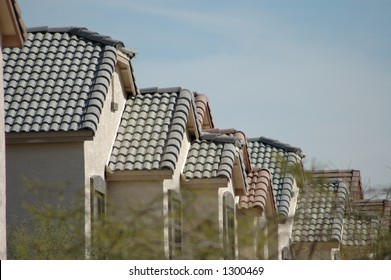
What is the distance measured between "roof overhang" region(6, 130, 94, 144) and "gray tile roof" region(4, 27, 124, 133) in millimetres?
82

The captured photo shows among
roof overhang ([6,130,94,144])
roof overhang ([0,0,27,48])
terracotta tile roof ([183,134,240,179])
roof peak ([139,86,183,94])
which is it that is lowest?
roof overhang ([0,0,27,48])

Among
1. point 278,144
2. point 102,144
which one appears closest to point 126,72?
point 102,144

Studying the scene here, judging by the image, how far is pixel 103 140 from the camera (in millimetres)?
23516

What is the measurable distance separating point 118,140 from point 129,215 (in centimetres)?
255

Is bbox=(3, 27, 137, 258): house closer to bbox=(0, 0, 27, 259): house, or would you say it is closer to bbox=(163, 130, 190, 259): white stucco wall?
bbox=(163, 130, 190, 259): white stucco wall

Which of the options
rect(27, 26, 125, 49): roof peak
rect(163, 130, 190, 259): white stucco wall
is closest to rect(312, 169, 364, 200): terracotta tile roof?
rect(163, 130, 190, 259): white stucco wall

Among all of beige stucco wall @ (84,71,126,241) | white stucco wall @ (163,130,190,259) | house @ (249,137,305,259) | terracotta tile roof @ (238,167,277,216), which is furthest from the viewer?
house @ (249,137,305,259)

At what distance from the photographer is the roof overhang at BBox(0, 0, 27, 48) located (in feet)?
54.4

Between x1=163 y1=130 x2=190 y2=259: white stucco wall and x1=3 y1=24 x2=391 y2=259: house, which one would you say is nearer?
x1=3 y1=24 x2=391 y2=259: house

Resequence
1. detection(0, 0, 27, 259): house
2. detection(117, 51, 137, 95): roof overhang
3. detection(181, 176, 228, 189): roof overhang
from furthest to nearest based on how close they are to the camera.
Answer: detection(181, 176, 228, 189): roof overhang → detection(117, 51, 137, 95): roof overhang → detection(0, 0, 27, 259): house

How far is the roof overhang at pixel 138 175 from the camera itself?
23500mm

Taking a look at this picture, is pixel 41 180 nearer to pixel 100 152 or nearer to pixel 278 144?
pixel 100 152

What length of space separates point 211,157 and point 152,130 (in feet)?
6.09
